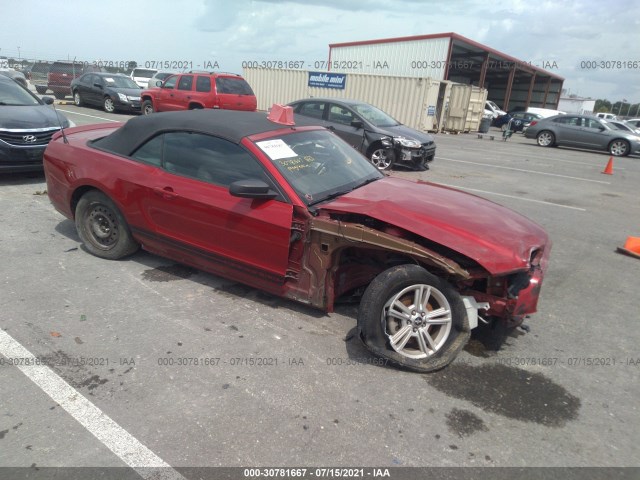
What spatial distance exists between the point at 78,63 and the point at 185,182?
23258 mm

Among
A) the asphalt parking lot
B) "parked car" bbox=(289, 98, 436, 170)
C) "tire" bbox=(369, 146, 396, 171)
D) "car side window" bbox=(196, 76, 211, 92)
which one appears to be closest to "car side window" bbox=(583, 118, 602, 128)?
"parked car" bbox=(289, 98, 436, 170)

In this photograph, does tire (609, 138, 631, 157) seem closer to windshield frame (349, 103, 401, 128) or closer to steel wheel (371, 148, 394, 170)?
windshield frame (349, 103, 401, 128)

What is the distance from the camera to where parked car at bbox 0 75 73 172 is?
6750 mm

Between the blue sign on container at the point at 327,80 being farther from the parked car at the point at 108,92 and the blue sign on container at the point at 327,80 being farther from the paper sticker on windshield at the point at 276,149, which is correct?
the paper sticker on windshield at the point at 276,149

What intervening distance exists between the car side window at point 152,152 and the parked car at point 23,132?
372cm

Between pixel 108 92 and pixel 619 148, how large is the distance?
66.3 ft

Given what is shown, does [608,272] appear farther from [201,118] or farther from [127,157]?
[127,157]

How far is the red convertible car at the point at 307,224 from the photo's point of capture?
3107 millimetres

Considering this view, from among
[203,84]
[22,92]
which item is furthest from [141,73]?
[22,92]

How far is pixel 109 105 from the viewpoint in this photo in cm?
1775

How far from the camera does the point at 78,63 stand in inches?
898

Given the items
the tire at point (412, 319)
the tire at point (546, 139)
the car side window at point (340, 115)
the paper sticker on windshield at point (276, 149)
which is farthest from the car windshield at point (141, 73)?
the tire at point (412, 319)

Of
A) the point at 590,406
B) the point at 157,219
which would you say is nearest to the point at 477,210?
the point at 590,406

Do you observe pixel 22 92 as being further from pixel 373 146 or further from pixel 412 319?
pixel 412 319
